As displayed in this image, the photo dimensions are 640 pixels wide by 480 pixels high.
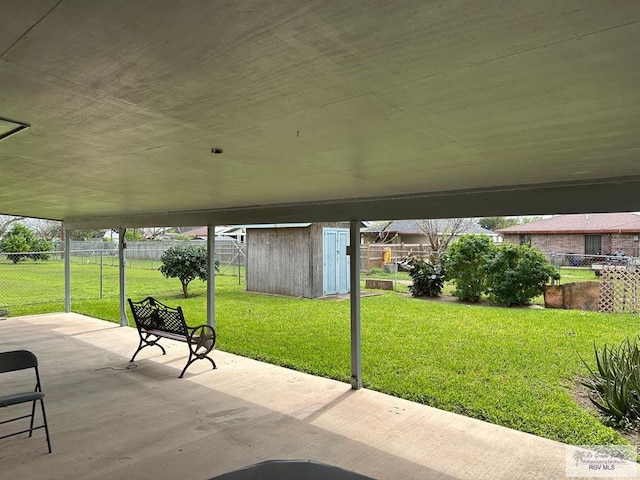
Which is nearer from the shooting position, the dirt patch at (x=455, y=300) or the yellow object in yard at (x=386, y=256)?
the dirt patch at (x=455, y=300)

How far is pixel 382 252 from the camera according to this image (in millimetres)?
18922

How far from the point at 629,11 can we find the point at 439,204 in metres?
3.20

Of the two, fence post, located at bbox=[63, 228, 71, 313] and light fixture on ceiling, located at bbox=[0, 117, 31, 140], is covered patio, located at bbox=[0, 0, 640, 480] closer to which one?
light fixture on ceiling, located at bbox=[0, 117, 31, 140]

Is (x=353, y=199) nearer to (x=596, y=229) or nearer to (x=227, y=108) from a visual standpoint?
(x=227, y=108)

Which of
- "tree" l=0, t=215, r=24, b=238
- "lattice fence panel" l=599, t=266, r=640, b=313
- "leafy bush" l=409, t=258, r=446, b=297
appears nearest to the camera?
"lattice fence panel" l=599, t=266, r=640, b=313

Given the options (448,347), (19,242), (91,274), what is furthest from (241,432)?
(19,242)

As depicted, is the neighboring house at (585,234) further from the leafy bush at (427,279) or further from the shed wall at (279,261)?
the shed wall at (279,261)

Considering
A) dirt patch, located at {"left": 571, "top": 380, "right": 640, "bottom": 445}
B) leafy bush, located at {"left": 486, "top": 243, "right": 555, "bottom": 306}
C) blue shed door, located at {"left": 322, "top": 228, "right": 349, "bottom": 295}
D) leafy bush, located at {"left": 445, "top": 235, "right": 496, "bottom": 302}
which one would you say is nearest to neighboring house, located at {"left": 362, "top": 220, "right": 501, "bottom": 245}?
blue shed door, located at {"left": 322, "top": 228, "right": 349, "bottom": 295}

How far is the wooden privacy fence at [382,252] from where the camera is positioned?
17.0 metres

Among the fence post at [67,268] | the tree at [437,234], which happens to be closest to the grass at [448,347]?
the fence post at [67,268]

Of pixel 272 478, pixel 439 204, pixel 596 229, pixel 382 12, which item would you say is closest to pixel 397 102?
pixel 382 12

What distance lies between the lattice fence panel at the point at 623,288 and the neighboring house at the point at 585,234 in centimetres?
957

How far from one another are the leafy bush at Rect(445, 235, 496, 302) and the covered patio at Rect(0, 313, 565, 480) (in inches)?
268

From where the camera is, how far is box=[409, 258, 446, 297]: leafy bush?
11836mm
